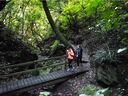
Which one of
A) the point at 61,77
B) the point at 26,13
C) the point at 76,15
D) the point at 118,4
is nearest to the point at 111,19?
the point at 118,4

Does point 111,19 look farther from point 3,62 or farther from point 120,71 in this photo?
point 3,62

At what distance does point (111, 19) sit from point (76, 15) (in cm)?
1670

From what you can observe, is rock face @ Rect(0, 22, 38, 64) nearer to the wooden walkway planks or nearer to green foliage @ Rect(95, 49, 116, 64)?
the wooden walkway planks

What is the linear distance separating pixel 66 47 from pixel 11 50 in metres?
3.87

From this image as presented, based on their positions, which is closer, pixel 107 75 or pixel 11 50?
pixel 107 75

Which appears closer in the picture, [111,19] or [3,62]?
[111,19]

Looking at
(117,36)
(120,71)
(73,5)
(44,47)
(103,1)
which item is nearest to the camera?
(103,1)

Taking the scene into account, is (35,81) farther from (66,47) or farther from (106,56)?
(66,47)

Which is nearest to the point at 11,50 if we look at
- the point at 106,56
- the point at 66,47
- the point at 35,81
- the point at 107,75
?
the point at 35,81

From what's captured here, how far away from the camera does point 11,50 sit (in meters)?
14.7

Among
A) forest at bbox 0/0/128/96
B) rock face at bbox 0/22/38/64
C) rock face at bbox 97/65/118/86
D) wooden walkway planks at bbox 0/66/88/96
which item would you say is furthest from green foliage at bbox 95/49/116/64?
rock face at bbox 0/22/38/64

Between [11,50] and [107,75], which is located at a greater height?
[11,50]

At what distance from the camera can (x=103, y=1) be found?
895 cm

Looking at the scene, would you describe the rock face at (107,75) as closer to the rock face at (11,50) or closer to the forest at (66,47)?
the forest at (66,47)
